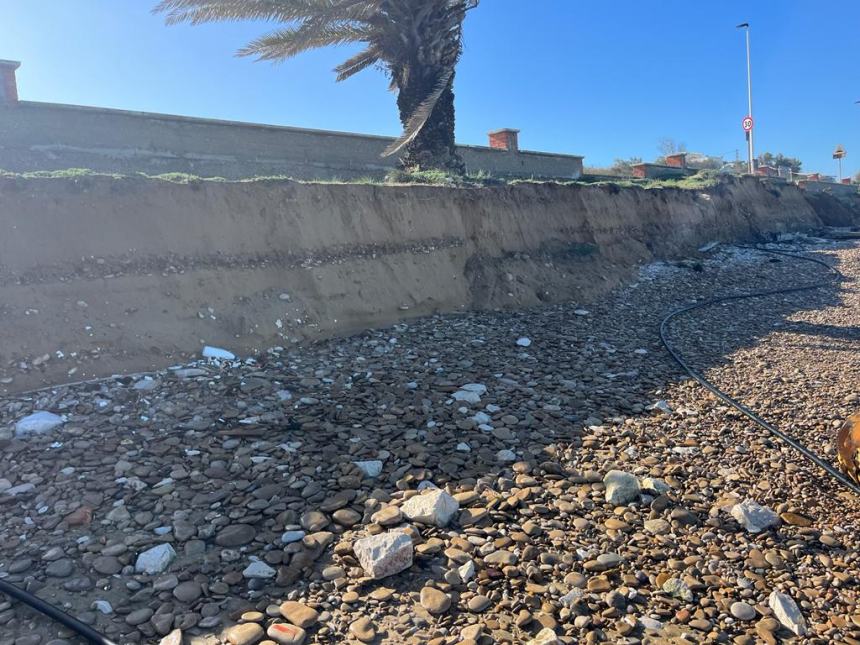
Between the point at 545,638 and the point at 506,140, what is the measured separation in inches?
655

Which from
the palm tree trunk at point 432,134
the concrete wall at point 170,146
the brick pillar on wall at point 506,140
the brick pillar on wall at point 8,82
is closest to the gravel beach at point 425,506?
the palm tree trunk at point 432,134

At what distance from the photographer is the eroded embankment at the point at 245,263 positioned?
5703mm

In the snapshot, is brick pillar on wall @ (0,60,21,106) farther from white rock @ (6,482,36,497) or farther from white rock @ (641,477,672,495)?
white rock @ (641,477,672,495)

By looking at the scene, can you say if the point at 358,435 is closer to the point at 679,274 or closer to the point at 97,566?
the point at 97,566

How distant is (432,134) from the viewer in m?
11.3

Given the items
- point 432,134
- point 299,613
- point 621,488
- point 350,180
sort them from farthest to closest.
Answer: point 432,134, point 350,180, point 621,488, point 299,613

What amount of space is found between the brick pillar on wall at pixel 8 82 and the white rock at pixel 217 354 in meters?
6.97

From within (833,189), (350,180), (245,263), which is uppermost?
(833,189)

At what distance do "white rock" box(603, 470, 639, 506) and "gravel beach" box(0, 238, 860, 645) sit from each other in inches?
0.8

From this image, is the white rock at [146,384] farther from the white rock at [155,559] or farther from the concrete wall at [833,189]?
the concrete wall at [833,189]

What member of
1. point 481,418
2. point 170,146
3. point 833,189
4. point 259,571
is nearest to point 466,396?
point 481,418

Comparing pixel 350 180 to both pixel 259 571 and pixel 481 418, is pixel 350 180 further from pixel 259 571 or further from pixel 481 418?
pixel 259 571

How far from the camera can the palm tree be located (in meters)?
10.1

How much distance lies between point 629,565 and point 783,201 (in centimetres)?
2405
